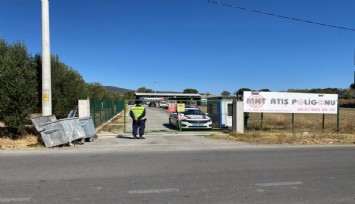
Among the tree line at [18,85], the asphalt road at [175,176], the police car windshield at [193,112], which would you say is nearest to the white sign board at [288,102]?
the police car windshield at [193,112]

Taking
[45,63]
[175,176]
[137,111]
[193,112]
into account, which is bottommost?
[175,176]

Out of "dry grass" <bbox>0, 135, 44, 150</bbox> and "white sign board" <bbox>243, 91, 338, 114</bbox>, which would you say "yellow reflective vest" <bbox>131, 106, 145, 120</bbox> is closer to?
"dry grass" <bbox>0, 135, 44, 150</bbox>

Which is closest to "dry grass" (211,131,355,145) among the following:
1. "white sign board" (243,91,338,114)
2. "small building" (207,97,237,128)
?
"white sign board" (243,91,338,114)

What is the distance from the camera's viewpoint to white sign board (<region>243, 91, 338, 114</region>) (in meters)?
17.8

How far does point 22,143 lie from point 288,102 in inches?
497

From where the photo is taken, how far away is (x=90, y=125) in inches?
555

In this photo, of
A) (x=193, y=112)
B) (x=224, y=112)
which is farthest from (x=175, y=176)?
(x=193, y=112)

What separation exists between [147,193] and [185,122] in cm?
1262

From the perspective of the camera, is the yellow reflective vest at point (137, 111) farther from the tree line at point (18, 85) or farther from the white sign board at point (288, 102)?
the white sign board at point (288, 102)

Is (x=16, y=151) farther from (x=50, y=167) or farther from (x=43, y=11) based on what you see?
(x=43, y=11)

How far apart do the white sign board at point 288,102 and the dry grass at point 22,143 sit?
31.7ft

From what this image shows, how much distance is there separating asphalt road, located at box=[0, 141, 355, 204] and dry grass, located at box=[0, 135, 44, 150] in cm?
113

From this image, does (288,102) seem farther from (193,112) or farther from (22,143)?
(22,143)

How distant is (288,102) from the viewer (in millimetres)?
18484
